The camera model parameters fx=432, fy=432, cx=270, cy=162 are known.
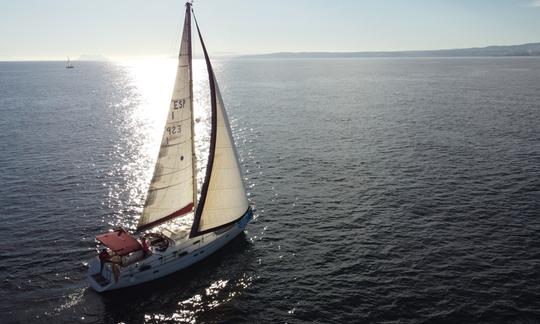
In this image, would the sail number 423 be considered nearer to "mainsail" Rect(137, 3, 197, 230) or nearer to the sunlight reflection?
"mainsail" Rect(137, 3, 197, 230)

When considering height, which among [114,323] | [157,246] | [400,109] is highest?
[400,109]

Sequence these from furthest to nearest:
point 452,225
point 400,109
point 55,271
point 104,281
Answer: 1. point 400,109
2. point 452,225
3. point 55,271
4. point 104,281

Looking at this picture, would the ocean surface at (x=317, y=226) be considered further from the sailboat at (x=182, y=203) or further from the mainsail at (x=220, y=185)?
the mainsail at (x=220, y=185)

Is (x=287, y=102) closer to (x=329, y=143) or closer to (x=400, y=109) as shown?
(x=400, y=109)

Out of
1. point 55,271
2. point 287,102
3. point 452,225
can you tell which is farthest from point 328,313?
point 287,102

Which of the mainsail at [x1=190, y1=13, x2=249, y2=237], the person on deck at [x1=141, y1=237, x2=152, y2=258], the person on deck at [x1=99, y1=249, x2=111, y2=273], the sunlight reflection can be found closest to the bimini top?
the person on deck at [x1=141, y1=237, x2=152, y2=258]

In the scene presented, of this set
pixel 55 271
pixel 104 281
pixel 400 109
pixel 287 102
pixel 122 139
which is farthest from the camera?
pixel 287 102
